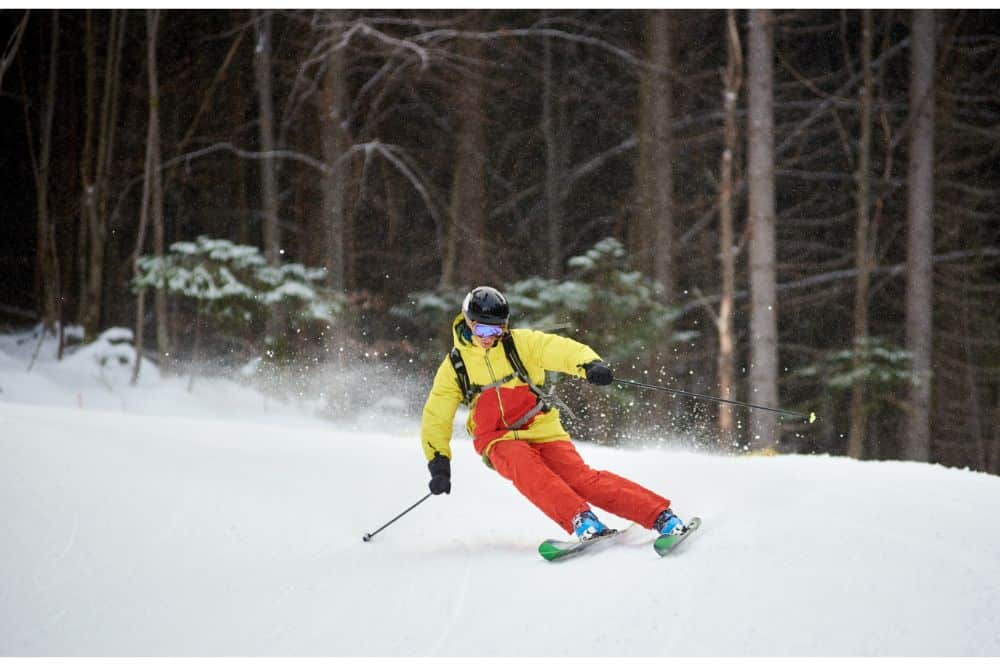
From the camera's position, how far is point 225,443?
22.6ft

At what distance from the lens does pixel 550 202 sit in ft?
50.7

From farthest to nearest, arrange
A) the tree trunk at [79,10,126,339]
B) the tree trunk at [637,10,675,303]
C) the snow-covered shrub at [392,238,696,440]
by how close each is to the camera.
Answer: the tree trunk at [79,10,126,339] < the tree trunk at [637,10,675,303] < the snow-covered shrub at [392,238,696,440]

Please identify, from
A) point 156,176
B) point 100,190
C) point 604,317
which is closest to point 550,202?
point 604,317

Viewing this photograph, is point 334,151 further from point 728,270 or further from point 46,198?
point 728,270

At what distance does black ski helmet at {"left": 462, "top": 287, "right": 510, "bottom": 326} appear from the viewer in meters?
4.50

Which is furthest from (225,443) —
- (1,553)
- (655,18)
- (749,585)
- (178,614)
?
(655,18)

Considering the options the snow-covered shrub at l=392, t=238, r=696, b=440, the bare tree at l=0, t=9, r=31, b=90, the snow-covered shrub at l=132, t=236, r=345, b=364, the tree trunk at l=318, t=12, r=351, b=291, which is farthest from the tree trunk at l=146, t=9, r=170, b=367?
the snow-covered shrub at l=392, t=238, r=696, b=440

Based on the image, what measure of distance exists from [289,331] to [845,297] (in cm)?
1067

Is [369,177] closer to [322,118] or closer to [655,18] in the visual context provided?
[322,118]

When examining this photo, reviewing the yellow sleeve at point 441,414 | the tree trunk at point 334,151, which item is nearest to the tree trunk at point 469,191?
the tree trunk at point 334,151

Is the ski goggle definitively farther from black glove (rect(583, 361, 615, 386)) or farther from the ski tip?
the ski tip

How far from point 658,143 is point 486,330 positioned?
29.3 feet

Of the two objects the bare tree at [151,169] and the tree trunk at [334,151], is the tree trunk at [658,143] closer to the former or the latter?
the tree trunk at [334,151]

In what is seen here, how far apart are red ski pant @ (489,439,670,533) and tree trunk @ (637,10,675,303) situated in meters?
8.04
